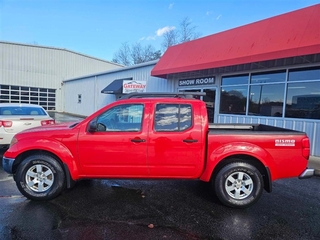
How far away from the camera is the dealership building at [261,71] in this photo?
22.9ft

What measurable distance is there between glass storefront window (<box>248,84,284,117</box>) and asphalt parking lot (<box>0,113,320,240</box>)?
4.50 metres

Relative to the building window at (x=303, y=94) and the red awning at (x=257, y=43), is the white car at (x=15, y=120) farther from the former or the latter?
the building window at (x=303, y=94)

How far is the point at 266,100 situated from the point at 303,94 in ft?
Result: 4.37

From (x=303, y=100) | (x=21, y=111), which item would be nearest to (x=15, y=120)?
(x=21, y=111)

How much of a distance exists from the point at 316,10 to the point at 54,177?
8869mm

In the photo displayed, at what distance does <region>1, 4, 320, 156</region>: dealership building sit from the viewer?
6969 mm

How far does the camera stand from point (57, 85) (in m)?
28.3

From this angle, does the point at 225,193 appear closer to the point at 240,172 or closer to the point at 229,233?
the point at 240,172

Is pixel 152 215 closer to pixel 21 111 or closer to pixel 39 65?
pixel 21 111

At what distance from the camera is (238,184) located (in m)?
3.64

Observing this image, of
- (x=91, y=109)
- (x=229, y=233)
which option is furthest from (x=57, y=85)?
(x=229, y=233)

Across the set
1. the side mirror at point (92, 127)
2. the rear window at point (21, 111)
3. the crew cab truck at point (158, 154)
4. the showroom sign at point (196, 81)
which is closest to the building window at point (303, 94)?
the showroom sign at point (196, 81)

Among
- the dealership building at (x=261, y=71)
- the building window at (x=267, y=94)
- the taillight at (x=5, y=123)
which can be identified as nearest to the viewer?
the taillight at (x=5, y=123)

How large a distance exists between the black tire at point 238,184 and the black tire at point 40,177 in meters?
2.78
